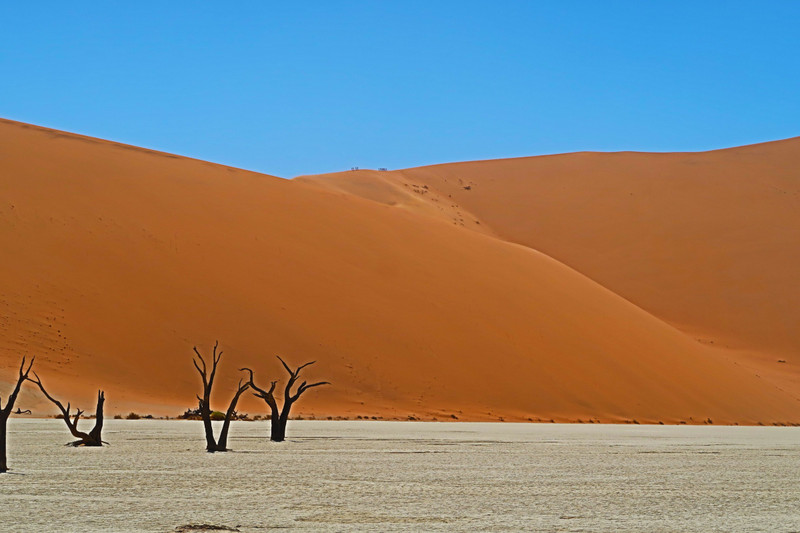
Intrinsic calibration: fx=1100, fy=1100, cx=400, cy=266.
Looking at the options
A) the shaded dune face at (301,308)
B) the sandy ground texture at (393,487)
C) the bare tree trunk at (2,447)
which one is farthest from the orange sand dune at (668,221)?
the bare tree trunk at (2,447)

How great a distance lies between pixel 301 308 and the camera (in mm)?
38938

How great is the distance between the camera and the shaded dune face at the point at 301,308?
34.3 m

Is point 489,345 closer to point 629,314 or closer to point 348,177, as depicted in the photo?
point 629,314

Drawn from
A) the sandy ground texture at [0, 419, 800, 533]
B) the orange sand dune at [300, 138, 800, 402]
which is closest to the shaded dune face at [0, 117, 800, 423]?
the orange sand dune at [300, 138, 800, 402]

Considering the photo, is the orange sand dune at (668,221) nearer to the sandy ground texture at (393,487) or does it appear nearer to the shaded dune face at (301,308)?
the shaded dune face at (301,308)

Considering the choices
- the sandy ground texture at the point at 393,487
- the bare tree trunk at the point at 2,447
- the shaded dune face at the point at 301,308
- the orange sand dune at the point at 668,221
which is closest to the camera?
the sandy ground texture at the point at 393,487

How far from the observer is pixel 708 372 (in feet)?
146

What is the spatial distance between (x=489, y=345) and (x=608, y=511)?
30.8m

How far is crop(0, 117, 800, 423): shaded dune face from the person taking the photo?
34.3 m

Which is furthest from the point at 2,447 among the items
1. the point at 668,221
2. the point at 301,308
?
the point at 668,221

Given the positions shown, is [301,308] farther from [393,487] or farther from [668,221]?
[668,221]

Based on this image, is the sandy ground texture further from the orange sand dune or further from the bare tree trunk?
the orange sand dune

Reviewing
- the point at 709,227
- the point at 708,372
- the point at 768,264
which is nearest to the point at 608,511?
the point at 708,372

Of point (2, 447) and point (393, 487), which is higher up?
point (2, 447)
